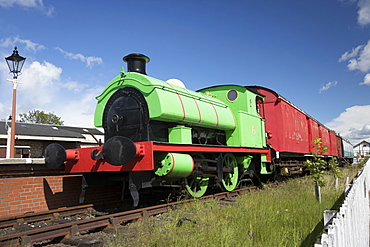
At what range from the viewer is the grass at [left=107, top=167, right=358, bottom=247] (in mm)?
3922

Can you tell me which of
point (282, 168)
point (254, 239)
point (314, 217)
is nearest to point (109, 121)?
point (254, 239)

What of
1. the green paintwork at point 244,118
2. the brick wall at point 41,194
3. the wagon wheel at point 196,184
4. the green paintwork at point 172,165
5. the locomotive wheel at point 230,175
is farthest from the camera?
the green paintwork at point 244,118

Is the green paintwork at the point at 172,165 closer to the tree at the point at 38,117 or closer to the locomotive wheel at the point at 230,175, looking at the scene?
the locomotive wheel at the point at 230,175

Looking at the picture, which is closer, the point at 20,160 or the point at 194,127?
the point at 20,160

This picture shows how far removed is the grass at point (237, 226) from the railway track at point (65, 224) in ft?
0.77

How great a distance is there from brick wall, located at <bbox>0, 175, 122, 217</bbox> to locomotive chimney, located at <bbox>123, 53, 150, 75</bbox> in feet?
9.52

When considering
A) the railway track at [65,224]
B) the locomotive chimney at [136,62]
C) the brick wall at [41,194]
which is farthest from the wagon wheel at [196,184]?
the locomotive chimney at [136,62]

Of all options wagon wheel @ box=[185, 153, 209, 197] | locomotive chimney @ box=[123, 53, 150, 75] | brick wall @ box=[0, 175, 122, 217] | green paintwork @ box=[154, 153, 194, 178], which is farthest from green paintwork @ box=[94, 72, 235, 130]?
brick wall @ box=[0, 175, 122, 217]

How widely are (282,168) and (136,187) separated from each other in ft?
22.6

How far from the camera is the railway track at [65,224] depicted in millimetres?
3916

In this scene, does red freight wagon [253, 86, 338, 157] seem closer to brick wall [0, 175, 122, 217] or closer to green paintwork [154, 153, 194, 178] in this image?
green paintwork [154, 153, 194, 178]

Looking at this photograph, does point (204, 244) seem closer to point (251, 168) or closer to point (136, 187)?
point (136, 187)

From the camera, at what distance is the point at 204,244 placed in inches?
151

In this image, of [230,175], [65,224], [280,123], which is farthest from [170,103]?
[280,123]
